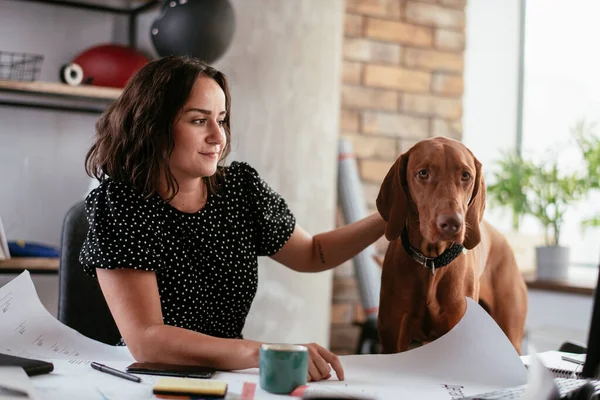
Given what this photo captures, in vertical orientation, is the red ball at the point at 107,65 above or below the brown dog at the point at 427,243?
above

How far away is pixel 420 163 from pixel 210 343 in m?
0.52

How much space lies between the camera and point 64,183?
2.88 meters

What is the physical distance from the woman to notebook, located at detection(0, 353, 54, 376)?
0.21 meters

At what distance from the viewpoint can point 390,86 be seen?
11.3 feet

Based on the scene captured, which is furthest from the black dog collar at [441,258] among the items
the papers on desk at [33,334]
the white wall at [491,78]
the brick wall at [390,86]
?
the white wall at [491,78]

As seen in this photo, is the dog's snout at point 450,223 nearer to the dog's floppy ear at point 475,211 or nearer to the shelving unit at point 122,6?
the dog's floppy ear at point 475,211

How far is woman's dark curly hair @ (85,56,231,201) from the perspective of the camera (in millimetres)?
1528

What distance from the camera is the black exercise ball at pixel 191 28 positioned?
260 centimetres

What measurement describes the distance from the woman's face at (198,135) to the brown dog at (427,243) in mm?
372

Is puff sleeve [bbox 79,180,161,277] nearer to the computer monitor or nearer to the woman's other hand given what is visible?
the woman's other hand

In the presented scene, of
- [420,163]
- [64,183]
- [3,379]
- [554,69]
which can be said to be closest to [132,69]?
[64,183]

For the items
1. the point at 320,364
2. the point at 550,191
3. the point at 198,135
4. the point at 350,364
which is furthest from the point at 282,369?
the point at 550,191

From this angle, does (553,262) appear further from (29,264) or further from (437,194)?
(29,264)

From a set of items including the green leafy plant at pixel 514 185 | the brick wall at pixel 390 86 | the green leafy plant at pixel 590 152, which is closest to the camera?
the green leafy plant at pixel 590 152
